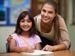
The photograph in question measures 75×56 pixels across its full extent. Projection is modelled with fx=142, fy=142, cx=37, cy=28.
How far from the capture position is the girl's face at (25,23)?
65.7 inches

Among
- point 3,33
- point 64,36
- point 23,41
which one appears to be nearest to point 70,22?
point 3,33

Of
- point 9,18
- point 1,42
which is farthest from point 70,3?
point 1,42

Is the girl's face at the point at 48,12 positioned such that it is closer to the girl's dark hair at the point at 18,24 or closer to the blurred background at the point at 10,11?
the girl's dark hair at the point at 18,24

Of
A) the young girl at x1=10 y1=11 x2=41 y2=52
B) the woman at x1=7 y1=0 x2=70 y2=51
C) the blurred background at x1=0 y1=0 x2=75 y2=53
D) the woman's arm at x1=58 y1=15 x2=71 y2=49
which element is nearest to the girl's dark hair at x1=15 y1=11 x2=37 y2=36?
the young girl at x1=10 y1=11 x2=41 y2=52

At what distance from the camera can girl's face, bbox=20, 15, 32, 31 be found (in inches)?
65.7

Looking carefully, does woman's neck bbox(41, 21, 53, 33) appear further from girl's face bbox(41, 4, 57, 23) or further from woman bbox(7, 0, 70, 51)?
girl's face bbox(41, 4, 57, 23)

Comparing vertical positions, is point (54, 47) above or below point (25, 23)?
below

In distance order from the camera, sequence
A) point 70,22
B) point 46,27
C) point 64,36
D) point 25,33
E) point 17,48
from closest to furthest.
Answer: point 17,48 → point 64,36 → point 25,33 → point 46,27 → point 70,22

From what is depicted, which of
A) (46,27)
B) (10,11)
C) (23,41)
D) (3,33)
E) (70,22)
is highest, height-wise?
(10,11)

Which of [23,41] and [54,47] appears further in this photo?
[23,41]

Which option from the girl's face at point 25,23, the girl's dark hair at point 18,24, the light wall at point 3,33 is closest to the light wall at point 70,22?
the light wall at point 3,33

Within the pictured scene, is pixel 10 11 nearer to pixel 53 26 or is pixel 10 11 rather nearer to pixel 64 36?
pixel 53 26

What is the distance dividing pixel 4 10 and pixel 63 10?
6.41ft

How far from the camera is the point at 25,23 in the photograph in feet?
5.44
